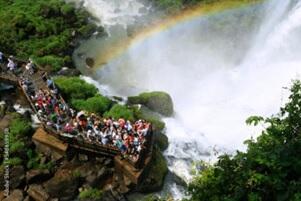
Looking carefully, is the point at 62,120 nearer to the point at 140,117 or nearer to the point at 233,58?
the point at 140,117

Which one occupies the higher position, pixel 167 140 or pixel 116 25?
pixel 116 25

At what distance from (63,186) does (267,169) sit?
14.3 metres

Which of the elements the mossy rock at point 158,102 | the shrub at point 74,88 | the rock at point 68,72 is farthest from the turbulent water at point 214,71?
the shrub at point 74,88

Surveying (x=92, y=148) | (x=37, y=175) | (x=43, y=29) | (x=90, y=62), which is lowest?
(x=37, y=175)

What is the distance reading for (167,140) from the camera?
92.0 feet

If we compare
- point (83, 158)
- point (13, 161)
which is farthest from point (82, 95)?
point (13, 161)

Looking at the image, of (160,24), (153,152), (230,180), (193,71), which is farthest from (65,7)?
(230,180)

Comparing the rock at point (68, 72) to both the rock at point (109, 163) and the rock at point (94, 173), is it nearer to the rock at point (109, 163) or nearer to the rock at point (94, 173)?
the rock at point (94, 173)

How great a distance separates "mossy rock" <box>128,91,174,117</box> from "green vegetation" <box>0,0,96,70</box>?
703 centimetres

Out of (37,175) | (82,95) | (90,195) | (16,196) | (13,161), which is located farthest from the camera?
(82,95)

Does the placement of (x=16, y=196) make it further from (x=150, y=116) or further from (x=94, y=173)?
(x=150, y=116)

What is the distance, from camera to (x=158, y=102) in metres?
30.1

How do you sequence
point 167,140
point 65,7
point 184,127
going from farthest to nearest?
point 65,7 → point 184,127 → point 167,140

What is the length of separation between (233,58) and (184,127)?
37.8 feet
